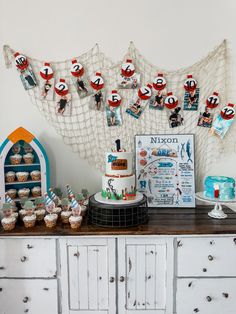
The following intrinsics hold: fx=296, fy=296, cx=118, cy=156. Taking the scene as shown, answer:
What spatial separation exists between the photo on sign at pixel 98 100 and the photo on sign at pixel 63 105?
0.15m

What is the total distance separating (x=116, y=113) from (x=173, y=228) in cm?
82

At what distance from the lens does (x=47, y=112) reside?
195cm

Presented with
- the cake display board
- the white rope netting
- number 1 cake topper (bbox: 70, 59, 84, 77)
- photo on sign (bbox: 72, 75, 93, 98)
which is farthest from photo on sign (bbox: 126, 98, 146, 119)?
the cake display board

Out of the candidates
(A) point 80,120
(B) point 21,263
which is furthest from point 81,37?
(B) point 21,263

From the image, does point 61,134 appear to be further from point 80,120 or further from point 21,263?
point 21,263

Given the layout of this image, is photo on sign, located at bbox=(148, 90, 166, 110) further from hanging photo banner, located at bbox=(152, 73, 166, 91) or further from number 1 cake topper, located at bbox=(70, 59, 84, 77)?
number 1 cake topper, located at bbox=(70, 59, 84, 77)

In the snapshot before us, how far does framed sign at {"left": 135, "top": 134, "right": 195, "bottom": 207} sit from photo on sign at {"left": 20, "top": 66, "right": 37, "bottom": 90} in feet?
2.51

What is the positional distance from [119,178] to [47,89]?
2.59 ft

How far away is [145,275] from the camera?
5.24 feet

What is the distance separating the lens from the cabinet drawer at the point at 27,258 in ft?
5.18

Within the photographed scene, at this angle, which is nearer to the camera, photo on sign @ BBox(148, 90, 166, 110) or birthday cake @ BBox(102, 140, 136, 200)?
birthday cake @ BBox(102, 140, 136, 200)

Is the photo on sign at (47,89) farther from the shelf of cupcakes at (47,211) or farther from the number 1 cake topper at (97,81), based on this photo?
the shelf of cupcakes at (47,211)

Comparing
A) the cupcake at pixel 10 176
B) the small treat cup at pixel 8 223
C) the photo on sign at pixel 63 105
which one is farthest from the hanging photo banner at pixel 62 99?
the small treat cup at pixel 8 223

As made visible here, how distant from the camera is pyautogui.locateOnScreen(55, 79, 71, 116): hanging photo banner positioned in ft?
6.28
